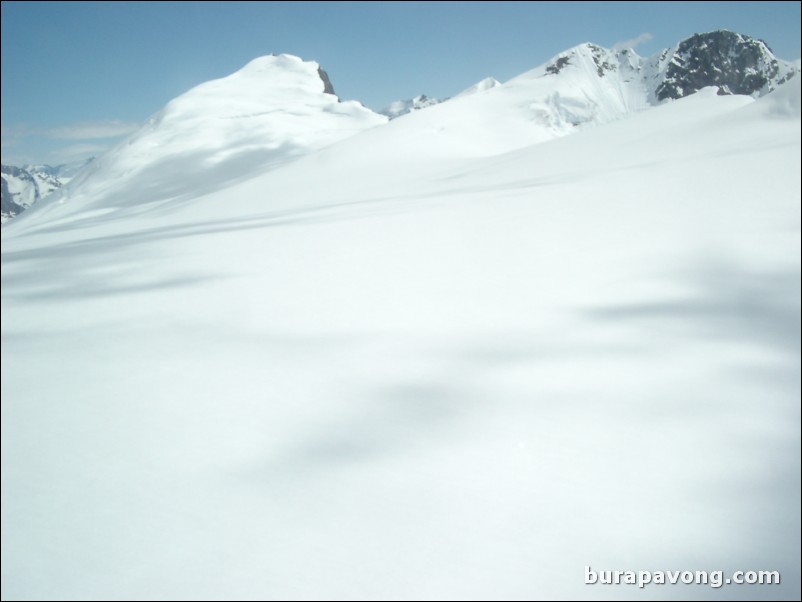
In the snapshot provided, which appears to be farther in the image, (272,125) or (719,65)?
(719,65)

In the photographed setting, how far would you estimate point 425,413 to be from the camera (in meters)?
1.04

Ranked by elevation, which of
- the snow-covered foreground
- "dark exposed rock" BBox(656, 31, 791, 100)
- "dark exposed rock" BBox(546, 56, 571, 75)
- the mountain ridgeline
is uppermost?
"dark exposed rock" BBox(656, 31, 791, 100)

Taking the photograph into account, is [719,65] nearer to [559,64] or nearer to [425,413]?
[559,64]

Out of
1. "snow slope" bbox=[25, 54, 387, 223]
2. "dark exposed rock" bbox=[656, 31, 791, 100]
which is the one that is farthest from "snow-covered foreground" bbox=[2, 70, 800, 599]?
"dark exposed rock" bbox=[656, 31, 791, 100]

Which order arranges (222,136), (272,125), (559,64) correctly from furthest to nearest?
(559,64), (272,125), (222,136)

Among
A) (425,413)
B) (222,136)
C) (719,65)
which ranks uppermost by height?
(719,65)

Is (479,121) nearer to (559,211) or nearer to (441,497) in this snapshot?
(559,211)

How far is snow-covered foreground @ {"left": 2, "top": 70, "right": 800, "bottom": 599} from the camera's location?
2.40 feet

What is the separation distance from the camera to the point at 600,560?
714mm

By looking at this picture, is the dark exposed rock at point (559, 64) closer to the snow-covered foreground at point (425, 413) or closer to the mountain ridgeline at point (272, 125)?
the mountain ridgeline at point (272, 125)

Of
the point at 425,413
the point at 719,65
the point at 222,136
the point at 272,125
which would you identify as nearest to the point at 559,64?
the point at 272,125

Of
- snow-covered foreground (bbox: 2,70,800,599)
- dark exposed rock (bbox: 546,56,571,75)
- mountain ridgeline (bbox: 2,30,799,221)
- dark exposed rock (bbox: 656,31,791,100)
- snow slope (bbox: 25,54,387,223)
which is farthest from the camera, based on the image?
dark exposed rock (bbox: 656,31,791,100)

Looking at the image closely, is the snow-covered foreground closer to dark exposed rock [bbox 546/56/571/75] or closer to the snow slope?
the snow slope

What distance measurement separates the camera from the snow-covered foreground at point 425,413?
2.40ft
